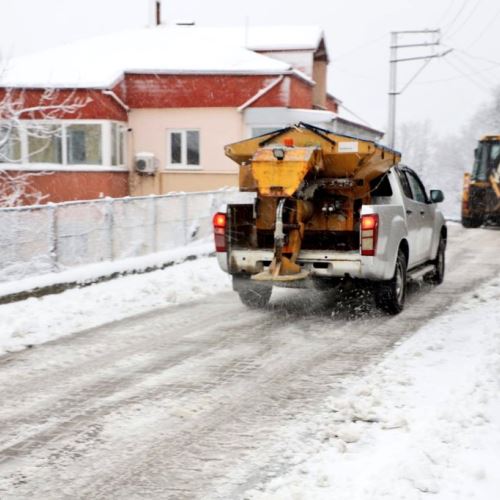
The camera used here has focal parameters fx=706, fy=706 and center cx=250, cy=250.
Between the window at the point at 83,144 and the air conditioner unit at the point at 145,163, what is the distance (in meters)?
1.34

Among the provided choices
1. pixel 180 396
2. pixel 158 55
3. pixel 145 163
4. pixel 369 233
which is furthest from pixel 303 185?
pixel 158 55

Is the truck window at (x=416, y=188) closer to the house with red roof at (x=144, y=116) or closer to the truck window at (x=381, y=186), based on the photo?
the truck window at (x=381, y=186)

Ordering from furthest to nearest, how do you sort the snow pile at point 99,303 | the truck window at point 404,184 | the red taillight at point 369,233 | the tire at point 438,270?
1. the tire at point 438,270
2. the truck window at point 404,184
3. the red taillight at point 369,233
4. the snow pile at point 99,303

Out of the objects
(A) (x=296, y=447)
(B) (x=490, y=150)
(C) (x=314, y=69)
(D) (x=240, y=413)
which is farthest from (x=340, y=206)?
(C) (x=314, y=69)

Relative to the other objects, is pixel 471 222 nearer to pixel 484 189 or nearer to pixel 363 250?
pixel 484 189

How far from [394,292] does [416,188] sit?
2318 millimetres

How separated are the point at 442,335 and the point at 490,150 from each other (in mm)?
18444

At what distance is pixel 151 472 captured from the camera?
4.36m

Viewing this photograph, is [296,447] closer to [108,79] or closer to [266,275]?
[266,275]

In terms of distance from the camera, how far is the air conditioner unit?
23.3 m

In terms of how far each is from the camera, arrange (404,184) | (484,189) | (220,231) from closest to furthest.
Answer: (220,231) → (404,184) → (484,189)

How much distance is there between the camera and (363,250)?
8.35m

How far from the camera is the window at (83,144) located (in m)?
22.7

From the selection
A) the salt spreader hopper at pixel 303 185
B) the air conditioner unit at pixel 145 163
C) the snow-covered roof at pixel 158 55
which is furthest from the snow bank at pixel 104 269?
the snow-covered roof at pixel 158 55
